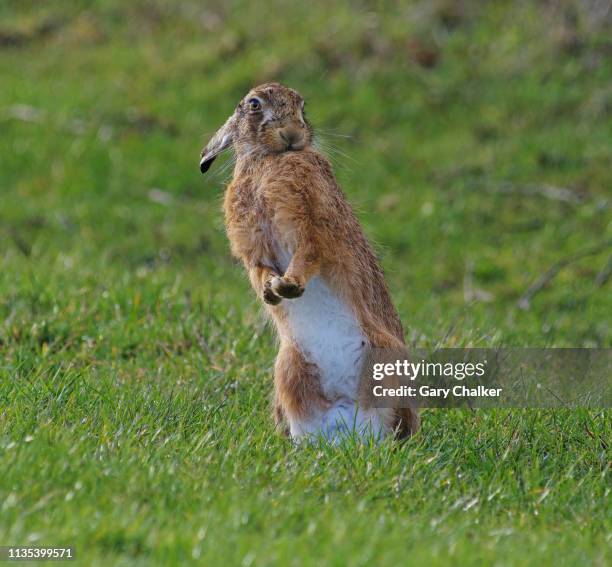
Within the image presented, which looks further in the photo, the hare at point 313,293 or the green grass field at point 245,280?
the hare at point 313,293

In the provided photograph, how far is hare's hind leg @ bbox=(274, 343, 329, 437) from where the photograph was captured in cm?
448

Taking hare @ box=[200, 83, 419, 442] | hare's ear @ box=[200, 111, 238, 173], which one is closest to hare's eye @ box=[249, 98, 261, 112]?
hare's ear @ box=[200, 111, 238, 173]

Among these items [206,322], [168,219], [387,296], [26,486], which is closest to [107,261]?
[168,219]

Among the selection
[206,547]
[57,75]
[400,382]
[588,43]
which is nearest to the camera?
[206,547]

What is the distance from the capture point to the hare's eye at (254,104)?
489cm

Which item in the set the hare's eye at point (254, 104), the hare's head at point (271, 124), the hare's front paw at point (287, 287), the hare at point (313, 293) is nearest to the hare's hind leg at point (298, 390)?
the hare at point (313, 293)

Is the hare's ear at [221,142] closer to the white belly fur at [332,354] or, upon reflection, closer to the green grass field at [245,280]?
the green grass field at [245,280]

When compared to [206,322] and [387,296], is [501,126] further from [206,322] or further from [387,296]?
[387,296]

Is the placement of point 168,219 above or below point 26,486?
above

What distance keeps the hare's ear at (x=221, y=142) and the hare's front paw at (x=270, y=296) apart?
901 mm

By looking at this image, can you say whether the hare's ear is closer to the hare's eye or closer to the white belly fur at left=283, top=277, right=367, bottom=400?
the hare's eye

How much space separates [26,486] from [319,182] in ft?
5.29

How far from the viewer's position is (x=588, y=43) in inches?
484

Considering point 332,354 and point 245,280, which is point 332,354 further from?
point 245,280
